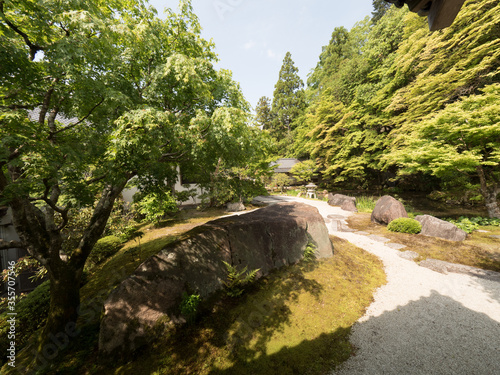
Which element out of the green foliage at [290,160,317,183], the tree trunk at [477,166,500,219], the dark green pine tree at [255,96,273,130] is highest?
the dark green pine tree at [255,96,273,130]

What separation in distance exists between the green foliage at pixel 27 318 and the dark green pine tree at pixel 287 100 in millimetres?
35060

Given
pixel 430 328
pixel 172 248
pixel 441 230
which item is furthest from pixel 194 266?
pixel 441 230

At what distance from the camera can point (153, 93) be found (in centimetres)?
391

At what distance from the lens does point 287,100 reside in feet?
115

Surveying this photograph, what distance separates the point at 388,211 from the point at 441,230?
7.12ft

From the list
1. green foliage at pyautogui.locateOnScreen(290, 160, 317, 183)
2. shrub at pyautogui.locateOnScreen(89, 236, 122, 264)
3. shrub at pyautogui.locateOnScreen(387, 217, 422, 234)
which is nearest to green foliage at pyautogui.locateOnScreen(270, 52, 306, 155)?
green foliage at pyautogui.locateOnScreen(290, 160, 317, 183)

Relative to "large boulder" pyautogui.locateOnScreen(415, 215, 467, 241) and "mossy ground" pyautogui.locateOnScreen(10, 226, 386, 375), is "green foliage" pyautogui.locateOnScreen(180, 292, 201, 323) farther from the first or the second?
"large boulder" pyautogui.locateOnScreen(415, 215, 467, 241)

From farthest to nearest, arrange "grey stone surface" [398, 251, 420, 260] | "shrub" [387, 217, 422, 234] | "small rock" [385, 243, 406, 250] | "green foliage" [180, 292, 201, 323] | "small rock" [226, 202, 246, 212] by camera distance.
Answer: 1. "small rock" [226, 202, 246, 212]
2. "shrub" [387, 217, 422, 234]
3. "small rock" [385, 243, 406, 250]
4. "grey stone surface" [398, 251, 420, 260]
5. "green foliage" [180, 292, 201, 323]

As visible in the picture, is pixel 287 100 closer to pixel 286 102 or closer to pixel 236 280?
pixel 286 102

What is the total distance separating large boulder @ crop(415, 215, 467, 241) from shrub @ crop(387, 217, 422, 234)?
27 cm

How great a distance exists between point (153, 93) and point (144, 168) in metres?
1.84

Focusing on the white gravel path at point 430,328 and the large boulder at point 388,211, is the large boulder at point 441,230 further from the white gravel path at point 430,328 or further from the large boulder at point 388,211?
the white gravel path at point 430,328

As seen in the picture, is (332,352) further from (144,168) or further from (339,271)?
(144,168)

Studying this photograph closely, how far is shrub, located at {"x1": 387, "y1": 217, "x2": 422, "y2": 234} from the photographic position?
26.2ft
